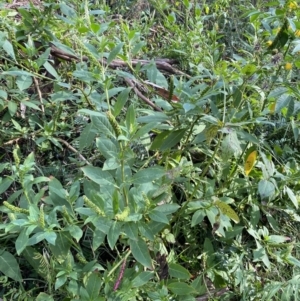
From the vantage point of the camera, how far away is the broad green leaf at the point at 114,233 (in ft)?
3.20

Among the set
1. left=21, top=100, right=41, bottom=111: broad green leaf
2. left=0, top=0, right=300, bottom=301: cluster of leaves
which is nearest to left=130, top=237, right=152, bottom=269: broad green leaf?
left=0, top=0, right=300, bottom=301: cluster of leaves

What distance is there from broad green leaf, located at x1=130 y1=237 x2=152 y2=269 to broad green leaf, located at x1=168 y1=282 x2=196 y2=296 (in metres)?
0.18

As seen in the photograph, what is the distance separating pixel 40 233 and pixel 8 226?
0.25ft

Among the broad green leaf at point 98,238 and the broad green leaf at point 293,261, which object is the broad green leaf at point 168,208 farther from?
the broad green leaf at point 293,261

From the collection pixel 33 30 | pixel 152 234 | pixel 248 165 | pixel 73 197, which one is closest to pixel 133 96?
pixel 33 30

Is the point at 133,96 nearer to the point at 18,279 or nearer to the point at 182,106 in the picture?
the point at 182,106

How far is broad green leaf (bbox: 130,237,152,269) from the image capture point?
3.48ft

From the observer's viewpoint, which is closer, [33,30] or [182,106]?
[182,106]

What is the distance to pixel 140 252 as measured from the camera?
1.07m

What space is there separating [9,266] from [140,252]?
1.22 feet

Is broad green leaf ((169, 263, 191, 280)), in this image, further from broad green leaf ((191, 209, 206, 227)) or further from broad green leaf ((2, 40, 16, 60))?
broad green leaf ((2, 40, 16, 60))

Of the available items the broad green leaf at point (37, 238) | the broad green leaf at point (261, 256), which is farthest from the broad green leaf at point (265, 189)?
the broad green leaf at point (37, 238)

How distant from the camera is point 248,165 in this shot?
4.59 ft

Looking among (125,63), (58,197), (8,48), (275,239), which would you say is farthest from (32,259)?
(125,63)
